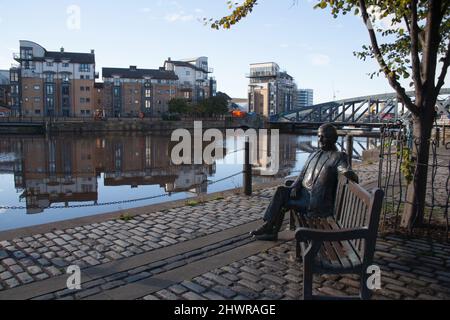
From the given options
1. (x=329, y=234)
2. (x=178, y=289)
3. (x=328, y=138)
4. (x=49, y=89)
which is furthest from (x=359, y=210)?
(x=49, y=89)

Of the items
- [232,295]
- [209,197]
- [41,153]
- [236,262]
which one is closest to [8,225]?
[209,197]

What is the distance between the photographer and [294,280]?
4102 millimetres

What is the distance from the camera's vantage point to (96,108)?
3051 inches

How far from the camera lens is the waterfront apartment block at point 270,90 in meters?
125

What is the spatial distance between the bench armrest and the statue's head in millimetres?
1837

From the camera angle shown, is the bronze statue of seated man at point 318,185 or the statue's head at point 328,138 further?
the statue's head at point 328,138

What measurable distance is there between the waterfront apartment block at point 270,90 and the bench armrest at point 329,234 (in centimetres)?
11777

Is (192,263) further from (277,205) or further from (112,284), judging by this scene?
(277,205)

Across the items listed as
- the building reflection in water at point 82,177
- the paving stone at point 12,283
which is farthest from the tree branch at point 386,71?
the building reflection in water at point 82,177

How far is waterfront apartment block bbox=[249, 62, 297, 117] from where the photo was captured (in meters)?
125

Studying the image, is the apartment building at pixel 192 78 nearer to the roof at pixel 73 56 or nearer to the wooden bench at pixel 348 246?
the roof at pixel 73 56

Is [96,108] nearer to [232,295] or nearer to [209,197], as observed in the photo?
[209,197]

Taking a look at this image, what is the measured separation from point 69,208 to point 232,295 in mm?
6966

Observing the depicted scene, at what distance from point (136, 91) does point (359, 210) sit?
80425 mm
